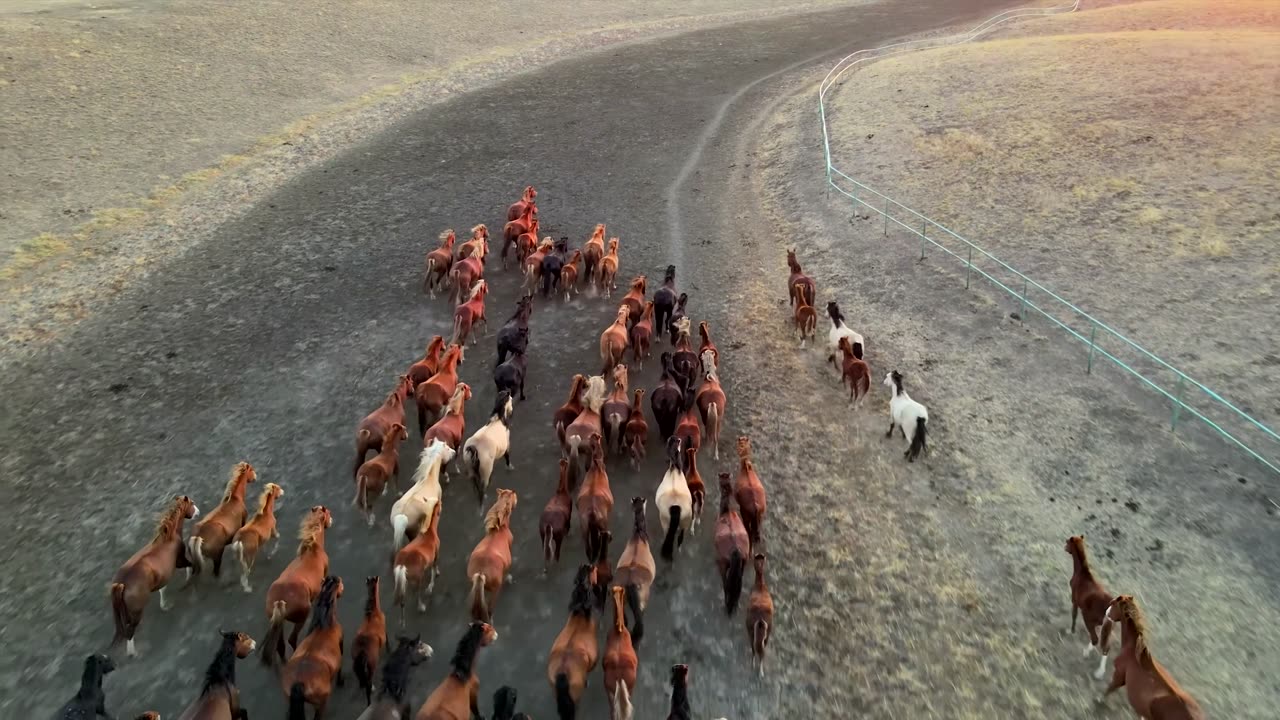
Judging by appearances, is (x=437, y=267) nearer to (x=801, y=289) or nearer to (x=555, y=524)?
(x=801, y=289)

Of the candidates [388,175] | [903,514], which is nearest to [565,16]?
[388,175]

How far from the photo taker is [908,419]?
37.9 feet

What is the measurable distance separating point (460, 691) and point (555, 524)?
8.35ft

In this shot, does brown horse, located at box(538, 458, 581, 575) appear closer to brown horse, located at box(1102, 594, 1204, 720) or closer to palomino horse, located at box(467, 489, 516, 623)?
palomino horse, located at box(467, 489, 516, 623)

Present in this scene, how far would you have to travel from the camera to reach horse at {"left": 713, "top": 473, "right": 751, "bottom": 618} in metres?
8.90

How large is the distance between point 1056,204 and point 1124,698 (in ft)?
43.9

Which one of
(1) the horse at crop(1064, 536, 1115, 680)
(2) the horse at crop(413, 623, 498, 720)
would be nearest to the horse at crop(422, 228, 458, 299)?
(2) the horse at crop(413, 623, 498, 720)

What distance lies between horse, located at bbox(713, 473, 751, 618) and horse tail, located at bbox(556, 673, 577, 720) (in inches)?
84.7

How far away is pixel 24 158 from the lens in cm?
2145

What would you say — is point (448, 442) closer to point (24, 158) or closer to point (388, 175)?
point (388, 175)

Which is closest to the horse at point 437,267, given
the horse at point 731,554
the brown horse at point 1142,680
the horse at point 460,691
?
the horse at point 731,554

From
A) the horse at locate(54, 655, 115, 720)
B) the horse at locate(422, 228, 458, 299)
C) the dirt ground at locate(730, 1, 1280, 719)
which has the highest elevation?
the horse at locate(422, 228, 458, 299)

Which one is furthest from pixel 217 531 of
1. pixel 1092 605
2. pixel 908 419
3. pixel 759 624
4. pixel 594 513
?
pixel 1092 605

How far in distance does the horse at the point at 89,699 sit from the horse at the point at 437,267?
32.1ft
